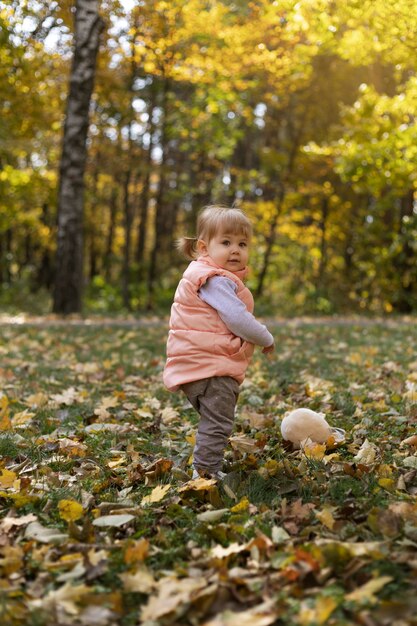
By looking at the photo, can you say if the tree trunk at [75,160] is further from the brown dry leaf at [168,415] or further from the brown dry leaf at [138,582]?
the brown dry leaf at [138,582]

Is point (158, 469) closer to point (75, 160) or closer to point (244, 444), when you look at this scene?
point (244, 444)

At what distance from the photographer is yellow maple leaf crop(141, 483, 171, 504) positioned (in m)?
3.04

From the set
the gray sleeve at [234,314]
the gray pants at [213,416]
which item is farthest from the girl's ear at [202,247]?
the gray pants at [213,416]

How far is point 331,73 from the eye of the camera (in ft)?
56.5

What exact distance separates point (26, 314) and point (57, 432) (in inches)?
394

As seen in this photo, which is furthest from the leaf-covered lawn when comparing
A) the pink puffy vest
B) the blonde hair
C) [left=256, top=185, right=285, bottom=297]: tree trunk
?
[left=256, top=185, right=285, bottom=297]: tree trunk

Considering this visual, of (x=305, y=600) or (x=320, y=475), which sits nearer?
(x=305, y=600)

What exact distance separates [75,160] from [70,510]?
10362mm

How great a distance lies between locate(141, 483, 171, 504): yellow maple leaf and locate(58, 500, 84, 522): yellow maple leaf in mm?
314

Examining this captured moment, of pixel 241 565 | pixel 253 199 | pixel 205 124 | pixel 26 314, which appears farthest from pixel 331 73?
pixel 241 565

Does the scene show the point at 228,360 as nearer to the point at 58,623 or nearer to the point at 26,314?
the point at 58,623

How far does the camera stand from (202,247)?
3520 mm

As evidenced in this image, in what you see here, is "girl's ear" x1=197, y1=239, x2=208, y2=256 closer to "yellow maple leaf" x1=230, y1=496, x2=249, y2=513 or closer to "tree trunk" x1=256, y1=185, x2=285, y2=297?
"yellow maple leaf" x1=230, y1=496, x2=249, y2=513

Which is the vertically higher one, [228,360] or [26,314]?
[228,360]
